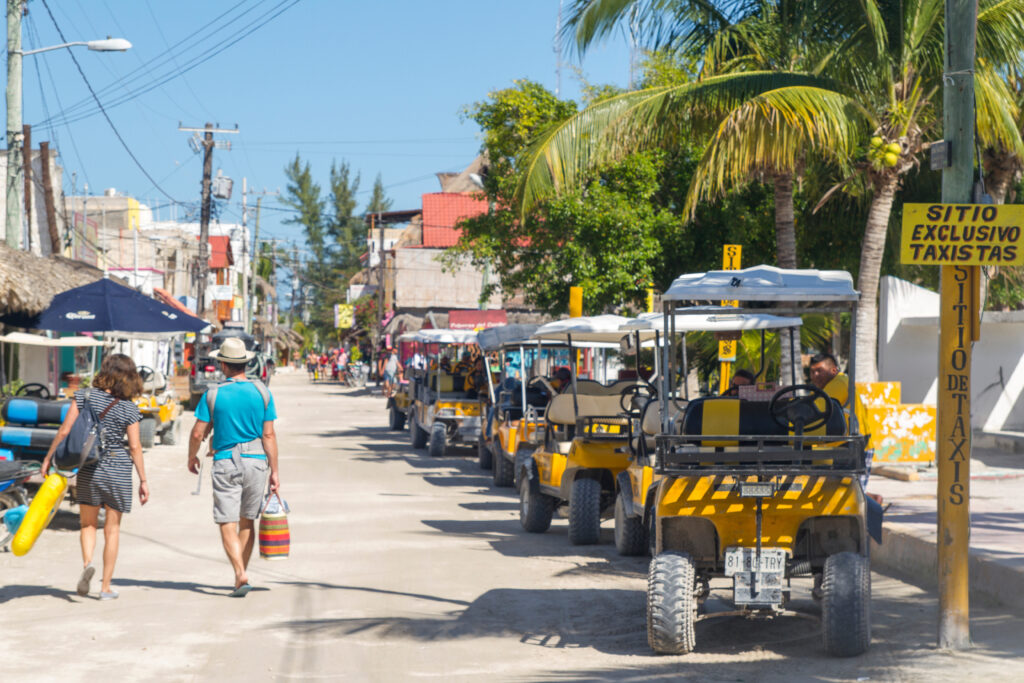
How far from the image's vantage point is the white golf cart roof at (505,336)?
16.2 m

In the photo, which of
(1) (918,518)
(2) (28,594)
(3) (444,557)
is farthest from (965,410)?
(2) (28,594)

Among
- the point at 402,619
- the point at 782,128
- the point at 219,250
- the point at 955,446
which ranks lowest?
the point at 402,619

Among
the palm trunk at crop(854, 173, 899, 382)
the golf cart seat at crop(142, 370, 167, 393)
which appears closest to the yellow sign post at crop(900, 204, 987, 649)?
the palm trunk at crop(854, 173, 899, 382)

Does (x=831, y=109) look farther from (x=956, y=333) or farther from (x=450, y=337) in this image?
(x=450, y=337)

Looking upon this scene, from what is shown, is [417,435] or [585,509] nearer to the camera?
[585,509]

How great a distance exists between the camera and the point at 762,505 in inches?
281

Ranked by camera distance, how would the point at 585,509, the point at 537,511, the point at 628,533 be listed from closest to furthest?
the point at 628,533 < the point at 585,509 < the point at 537,511

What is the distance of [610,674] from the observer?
21.5ft

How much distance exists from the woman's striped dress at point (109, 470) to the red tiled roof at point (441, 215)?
→ 47.6 metres

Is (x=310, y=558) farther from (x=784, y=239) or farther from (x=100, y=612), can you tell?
(x=784, y=239)

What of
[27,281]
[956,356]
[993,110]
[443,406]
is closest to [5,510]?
[956,356]

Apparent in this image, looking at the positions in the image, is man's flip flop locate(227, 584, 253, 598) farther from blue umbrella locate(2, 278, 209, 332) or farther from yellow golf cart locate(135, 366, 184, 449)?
yellow golf cart locate(135, 366, 184, 449)

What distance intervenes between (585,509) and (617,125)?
19.4 feet

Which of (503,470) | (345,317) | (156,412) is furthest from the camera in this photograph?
(345,317)
